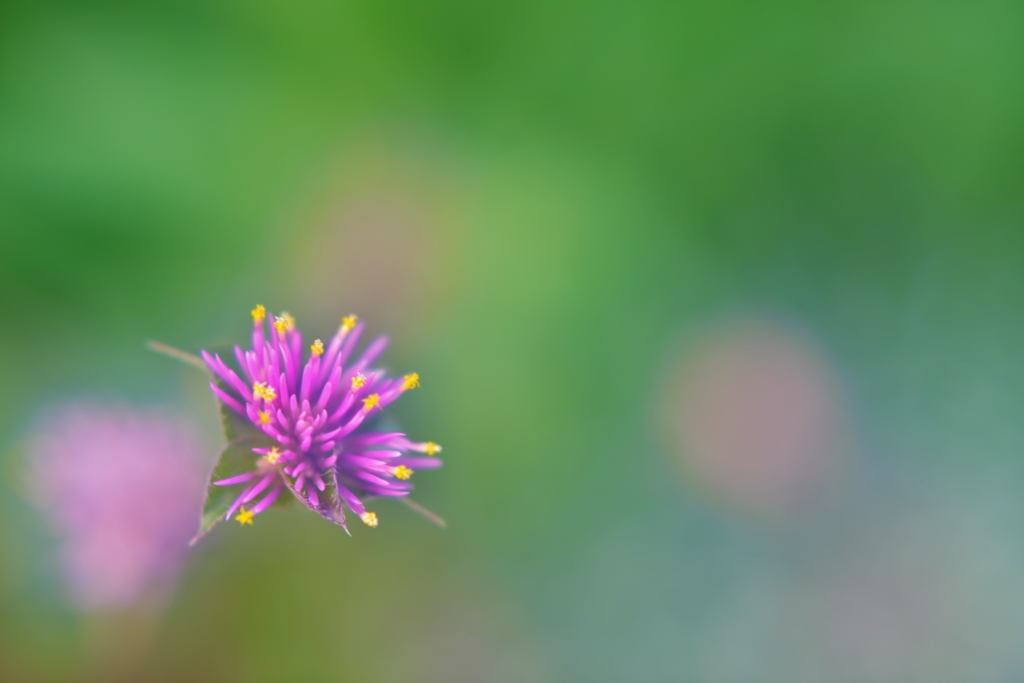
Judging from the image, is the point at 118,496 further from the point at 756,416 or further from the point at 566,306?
the point at 756,416

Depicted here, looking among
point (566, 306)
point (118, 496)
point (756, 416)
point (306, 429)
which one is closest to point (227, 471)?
point (306, 429)

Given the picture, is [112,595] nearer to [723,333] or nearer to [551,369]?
[551,369]

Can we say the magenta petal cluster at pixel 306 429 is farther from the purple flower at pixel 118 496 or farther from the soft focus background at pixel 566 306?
the soft focus background at pixel 566 306

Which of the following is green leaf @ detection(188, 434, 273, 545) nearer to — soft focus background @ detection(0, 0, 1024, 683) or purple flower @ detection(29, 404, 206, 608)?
purple flower @ detection(29, 404, 206, 608)

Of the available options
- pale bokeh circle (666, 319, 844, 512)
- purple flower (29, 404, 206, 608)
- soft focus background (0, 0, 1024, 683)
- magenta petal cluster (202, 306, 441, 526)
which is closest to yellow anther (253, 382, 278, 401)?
magenta petal cluster (202, 306, 441, 526)

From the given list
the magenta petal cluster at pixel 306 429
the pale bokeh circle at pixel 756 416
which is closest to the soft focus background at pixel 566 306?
the pale bokeh circle at pixel 756 416
